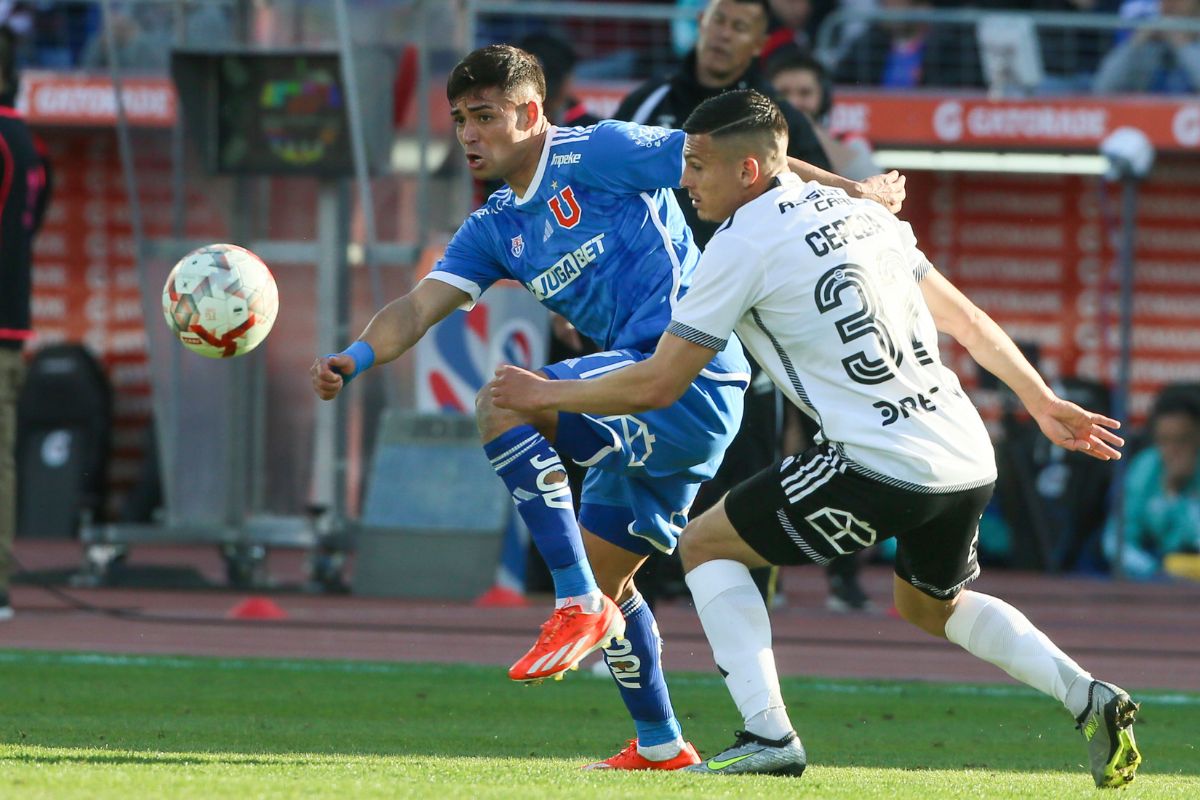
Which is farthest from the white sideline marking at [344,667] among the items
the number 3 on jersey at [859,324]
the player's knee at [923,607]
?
the number 3 on jersey at [859,324]

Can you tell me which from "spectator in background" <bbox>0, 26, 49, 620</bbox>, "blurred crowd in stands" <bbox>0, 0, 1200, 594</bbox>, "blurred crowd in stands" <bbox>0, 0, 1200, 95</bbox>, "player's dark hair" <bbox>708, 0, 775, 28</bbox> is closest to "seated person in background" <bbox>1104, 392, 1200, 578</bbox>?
"blurred crowd in stands" <bbox>0, 0, 1200, 594</bbox>

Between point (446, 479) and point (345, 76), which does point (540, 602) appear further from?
point (345, 76)

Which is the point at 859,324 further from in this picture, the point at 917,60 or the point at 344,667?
the point at 917,60

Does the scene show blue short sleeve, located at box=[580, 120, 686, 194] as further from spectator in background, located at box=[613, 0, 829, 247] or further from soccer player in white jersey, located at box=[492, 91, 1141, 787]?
spectator in background, located at box=[613, 0, 829, 247]

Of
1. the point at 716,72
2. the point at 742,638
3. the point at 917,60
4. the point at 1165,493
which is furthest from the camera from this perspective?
the point at 917,60

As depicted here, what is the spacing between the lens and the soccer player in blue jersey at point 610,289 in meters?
5.88

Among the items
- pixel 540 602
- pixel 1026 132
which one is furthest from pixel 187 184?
pixel 1026 132

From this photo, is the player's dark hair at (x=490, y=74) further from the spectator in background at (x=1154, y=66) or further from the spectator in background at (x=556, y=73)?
the spectator in background at (x=1154, y=66)

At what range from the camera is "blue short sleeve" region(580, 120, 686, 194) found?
19.8ft

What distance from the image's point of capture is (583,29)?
16469 mm

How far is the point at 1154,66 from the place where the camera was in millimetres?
15445

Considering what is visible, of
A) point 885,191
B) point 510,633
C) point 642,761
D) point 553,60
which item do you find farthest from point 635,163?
point 553,60

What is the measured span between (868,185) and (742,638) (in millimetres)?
1405

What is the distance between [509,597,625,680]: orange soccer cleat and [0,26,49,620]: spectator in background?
16.2 ft
